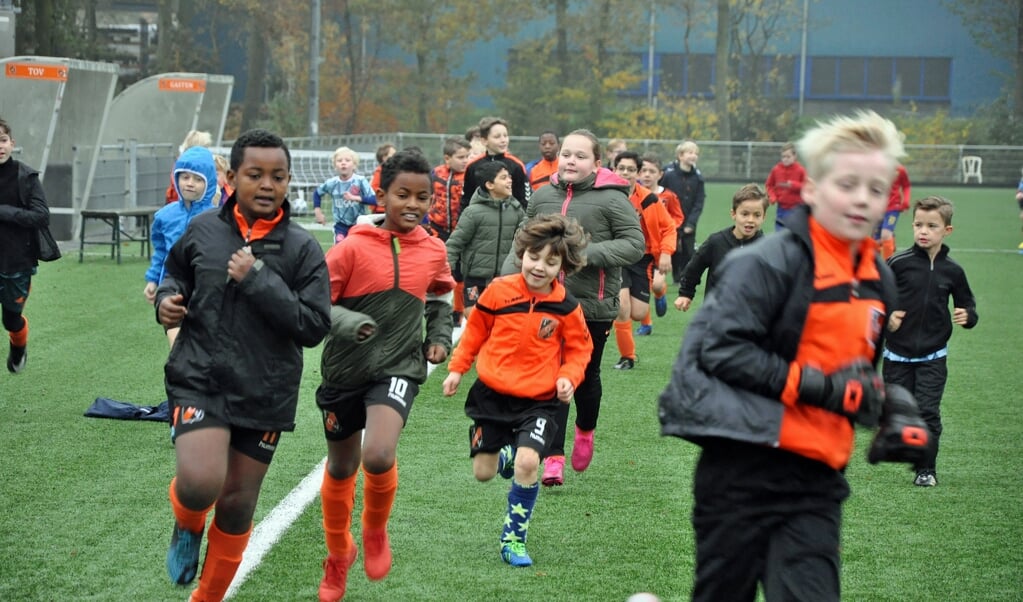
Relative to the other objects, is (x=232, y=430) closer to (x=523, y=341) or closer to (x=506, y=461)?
(x=523, y=341)

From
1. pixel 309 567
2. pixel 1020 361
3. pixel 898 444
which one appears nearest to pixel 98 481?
pixel 309 567

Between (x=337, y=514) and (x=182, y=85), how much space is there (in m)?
22.9

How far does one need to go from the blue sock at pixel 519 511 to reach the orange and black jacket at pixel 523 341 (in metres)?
0.45

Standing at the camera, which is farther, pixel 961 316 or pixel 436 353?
pixel 961 316

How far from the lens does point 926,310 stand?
318 inches

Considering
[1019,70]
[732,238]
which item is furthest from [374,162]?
[1019,70]

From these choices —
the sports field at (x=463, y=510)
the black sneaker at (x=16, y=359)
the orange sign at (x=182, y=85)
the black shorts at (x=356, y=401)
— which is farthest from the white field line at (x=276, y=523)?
the orange sign at (x=182, y=85)

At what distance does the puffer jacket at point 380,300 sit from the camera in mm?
5734

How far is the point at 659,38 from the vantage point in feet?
219

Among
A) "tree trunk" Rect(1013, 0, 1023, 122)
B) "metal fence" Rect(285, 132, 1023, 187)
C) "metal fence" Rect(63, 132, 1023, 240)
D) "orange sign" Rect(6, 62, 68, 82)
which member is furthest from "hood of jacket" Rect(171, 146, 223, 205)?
"tree trunk" Rect(1013, 0, 1023, 122)

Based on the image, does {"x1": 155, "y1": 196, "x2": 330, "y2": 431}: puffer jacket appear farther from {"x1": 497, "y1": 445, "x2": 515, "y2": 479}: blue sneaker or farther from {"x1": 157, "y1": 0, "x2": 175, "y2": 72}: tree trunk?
{"x1": 157, "y1": 0, "x2": 175, "y2": 72}: tree trunk

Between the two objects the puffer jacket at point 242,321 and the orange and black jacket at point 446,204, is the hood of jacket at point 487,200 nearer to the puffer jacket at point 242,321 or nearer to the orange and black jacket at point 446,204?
the orange and black jacket at point 446,204

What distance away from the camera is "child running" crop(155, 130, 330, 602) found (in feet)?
15.9

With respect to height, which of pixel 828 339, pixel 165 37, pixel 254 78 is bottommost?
pixel 828 339
